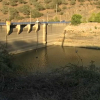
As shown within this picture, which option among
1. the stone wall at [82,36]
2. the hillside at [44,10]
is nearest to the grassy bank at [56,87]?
the stone wall at [82,36]

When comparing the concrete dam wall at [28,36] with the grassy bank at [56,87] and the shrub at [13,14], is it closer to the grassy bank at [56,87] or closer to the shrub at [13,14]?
the shrub at [13,14]

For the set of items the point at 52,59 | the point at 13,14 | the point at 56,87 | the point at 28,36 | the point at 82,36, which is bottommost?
the point at 52,59

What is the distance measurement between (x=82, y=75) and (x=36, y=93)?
4.23 feet

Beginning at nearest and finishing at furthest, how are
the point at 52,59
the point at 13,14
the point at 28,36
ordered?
1. the point at 52,59
2. the point at 28,36
3. the point at 13,14

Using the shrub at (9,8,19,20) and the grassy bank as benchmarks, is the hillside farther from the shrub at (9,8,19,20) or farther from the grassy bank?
the grassy bank

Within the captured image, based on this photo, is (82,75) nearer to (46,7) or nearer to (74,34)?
(74,34)

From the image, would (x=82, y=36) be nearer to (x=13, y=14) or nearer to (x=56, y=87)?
(x=13, y=14)

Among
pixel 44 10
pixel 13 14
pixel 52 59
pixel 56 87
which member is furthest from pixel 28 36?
pixel 56 87

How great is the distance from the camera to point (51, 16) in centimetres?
5409

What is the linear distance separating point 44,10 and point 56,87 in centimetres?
5812

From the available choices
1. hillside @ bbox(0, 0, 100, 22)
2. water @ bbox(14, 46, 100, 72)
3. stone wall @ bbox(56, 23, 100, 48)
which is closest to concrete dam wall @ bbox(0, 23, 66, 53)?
stone wall @ bbox(56, 23, 100, 48)

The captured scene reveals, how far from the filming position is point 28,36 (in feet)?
112

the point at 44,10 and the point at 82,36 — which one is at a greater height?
the point at 44,10

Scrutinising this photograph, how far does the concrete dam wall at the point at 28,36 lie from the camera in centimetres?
2930
